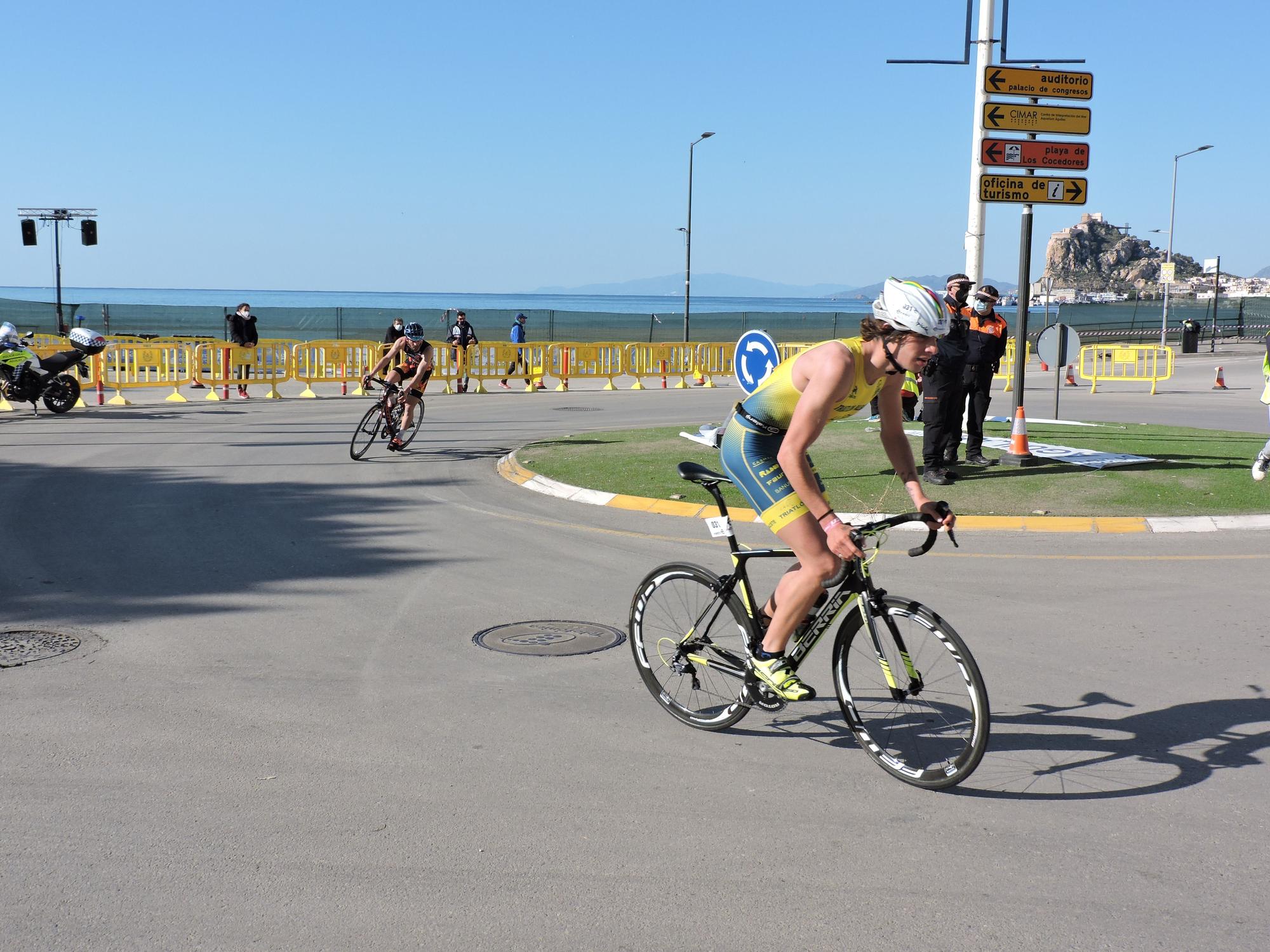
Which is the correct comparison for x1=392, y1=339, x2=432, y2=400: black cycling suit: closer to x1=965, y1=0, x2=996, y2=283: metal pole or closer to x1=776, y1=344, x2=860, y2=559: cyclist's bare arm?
x1=965, y1=0, x2=996, y2=283: metal pole

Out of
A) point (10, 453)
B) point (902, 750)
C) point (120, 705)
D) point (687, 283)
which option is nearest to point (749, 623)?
point (902, 750)

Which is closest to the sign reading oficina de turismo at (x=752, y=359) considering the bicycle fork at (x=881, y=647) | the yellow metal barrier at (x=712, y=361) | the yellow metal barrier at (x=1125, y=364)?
the bicycle fork at (x=881, y=647)

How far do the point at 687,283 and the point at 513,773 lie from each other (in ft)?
147

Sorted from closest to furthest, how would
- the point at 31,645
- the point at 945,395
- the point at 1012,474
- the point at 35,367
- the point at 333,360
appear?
the point at 31,645 < the point at 945,395 < the point at 1012,474 < the point at 35,367 < the point at 333,360

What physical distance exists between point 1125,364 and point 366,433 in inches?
914

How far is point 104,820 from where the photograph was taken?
14.1 feet

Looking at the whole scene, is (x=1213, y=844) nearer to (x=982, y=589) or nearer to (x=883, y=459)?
(x=982, y=589)

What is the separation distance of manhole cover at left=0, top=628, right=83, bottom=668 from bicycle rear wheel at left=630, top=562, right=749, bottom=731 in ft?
10.4

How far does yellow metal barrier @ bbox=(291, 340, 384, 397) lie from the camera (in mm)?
28266

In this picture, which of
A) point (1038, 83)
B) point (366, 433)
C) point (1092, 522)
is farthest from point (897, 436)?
point (366, 433)

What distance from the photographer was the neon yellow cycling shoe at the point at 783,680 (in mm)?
4934

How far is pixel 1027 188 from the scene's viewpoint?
13.2 meters

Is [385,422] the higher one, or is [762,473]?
[762,473]

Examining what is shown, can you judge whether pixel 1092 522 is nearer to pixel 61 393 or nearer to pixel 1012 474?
pixel 1012 474
